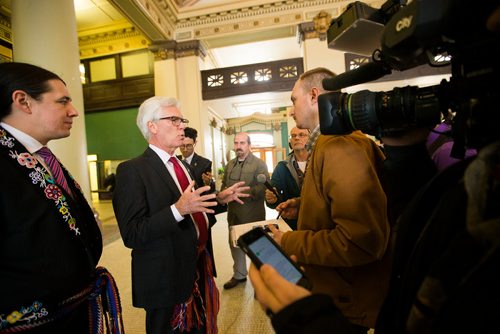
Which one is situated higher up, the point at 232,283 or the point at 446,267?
the point at 446,267

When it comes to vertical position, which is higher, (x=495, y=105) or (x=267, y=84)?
(x=267, y=84)

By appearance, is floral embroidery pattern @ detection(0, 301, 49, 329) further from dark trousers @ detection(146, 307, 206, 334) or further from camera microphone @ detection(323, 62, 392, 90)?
camera microphone @ detection(323, 62, 392, 90)

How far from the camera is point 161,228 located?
3.96 ft

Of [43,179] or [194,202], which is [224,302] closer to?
[194,202]

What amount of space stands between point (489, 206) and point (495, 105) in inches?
5.9

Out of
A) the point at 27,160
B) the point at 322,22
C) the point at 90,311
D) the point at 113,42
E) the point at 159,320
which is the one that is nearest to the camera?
the point at 27,160

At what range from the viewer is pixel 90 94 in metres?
7.89

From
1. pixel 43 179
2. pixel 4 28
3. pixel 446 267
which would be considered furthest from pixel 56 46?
pixel 4 28

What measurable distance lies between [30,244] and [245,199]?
2.27m

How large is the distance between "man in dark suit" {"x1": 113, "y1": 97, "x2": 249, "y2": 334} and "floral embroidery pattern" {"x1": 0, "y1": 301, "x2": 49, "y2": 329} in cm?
41

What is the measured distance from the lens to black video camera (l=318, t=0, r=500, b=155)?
40 cm

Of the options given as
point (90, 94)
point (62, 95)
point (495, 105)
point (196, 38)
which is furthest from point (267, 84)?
point (495, 105)

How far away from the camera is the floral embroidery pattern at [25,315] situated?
2.66 ft

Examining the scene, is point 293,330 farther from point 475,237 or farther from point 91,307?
point 91,307
